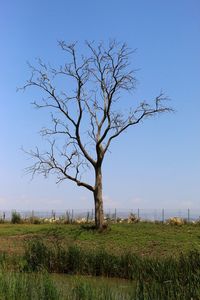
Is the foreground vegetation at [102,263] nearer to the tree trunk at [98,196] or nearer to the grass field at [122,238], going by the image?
the grass field at [122,238]

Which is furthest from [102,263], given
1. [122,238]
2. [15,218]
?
[15,218]

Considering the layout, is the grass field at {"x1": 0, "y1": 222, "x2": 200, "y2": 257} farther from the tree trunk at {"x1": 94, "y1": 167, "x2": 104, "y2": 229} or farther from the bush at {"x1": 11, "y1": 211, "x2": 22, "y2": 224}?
the bush at {"x1": 11, "y1": 211, "x2": 22, "y2": 224}

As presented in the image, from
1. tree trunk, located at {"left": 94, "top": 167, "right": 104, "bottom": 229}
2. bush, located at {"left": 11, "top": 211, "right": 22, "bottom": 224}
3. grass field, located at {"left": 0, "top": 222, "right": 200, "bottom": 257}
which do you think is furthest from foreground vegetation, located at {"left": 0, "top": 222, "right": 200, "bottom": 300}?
bush, located at {"left": 11, "top": 211, "right": 22, "bottom": 224}

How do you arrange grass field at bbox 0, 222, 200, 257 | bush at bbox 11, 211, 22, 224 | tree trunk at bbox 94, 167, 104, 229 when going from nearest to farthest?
1. grass field at bbox 0, 222, 200, 257
2. tree trunk at bbox 94, 167, 104, 229
3. bush at bbox 11, 211, 22, 224

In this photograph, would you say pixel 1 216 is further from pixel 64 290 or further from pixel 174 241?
pixel 64 290

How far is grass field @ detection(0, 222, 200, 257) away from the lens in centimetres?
2711

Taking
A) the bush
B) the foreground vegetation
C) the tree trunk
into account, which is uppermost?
the tree trunk

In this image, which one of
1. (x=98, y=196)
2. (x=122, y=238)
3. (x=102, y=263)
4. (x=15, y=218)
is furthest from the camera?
(x=15, y=218)

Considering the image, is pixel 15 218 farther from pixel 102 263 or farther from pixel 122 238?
pixel 102 263

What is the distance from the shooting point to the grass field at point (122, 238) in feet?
88.9

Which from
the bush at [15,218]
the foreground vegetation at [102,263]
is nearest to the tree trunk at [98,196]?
the foreground vegetation at [102,263]

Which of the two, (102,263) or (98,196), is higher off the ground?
(98,196)

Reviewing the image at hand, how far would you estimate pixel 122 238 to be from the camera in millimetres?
30391

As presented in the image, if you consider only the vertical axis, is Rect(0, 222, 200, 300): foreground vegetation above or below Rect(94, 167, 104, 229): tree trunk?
below
